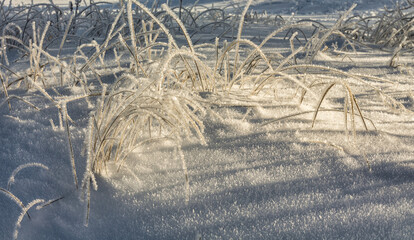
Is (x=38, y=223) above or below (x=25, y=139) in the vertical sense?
below

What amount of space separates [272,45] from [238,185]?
185 centimetres

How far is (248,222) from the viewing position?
2.67 feet

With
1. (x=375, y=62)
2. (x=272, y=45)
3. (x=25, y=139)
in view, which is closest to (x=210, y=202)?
(x=25, y=139)

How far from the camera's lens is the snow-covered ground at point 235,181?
32.1 inches

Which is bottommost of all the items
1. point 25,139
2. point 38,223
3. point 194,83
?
point 38,223

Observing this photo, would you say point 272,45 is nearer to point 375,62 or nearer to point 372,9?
point 375,62

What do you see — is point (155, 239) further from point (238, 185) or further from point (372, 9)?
point (372, 9)

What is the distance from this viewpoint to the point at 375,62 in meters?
2.12

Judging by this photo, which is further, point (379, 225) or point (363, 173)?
point (363, 173)

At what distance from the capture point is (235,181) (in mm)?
932

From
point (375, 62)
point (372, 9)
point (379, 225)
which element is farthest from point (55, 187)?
point (372, 9)

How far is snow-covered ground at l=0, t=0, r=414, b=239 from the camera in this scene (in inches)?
32.1

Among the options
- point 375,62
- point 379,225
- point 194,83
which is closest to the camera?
point 379,225

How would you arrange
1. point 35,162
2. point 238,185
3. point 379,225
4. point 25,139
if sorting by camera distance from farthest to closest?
point 25,139
point 35,162
point 238,185
point 379,225
